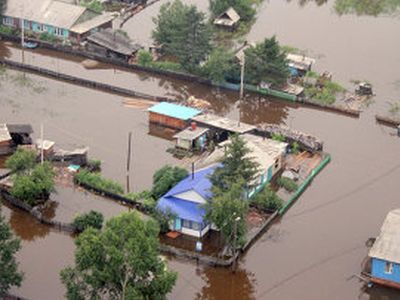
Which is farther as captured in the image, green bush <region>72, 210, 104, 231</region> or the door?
the door

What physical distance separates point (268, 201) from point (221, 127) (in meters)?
7.32

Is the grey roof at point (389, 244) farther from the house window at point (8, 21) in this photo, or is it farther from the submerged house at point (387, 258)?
the house window at point (8, 21)

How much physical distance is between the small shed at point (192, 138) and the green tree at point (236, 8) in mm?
20441

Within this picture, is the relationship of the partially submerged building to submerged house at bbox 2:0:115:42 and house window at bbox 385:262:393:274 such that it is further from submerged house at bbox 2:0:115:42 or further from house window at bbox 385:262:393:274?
house window at bbox 385:262:393:274

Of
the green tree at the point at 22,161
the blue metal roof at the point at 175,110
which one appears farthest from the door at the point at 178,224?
the blue metal roof at the point at 175,110

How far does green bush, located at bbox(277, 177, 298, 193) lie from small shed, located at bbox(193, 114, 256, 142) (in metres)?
4.14

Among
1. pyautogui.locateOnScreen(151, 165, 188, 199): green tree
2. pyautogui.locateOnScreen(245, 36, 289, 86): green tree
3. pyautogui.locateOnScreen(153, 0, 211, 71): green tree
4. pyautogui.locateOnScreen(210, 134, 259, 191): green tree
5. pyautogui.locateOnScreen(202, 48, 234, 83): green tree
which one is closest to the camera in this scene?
pyautogui.locateOnScreen(210, 134, 259, 191): green tree

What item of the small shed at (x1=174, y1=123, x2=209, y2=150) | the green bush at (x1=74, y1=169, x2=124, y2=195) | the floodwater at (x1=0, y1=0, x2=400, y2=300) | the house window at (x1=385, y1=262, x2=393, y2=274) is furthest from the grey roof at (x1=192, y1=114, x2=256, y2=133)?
the house window at (x1=385, y1=262, x2=393, y2=274)

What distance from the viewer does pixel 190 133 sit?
126ft

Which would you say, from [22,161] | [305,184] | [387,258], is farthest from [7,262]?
[305,184]

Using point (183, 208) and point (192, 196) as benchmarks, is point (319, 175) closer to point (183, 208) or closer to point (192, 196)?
point (192, 196)

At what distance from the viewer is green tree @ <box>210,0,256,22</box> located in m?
56.8

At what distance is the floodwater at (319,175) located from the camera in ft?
93.8

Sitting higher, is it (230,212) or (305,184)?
(230,212)
